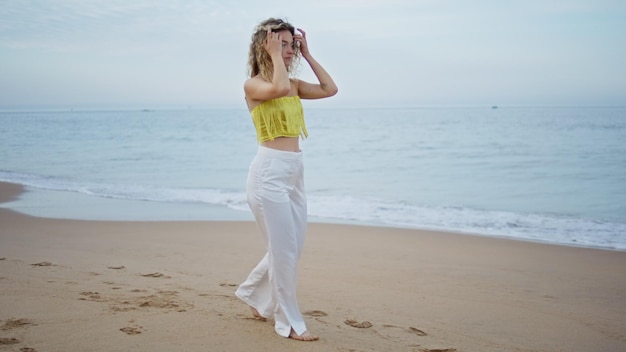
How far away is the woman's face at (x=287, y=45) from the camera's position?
3820mm

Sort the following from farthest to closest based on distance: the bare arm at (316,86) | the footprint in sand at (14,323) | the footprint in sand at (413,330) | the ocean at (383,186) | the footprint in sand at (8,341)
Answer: the ocean at (383,186) → the footprint in sand at (413,330) → the bare arm at (316,86) → the footprint in sand at (14,323) → the footprint in sand at (8,341)

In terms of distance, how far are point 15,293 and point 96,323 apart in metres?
1.11

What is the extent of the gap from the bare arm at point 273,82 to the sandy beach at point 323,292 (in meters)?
1.63

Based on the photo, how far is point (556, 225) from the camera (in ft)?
34.8

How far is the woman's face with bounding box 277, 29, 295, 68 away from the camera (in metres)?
3.82

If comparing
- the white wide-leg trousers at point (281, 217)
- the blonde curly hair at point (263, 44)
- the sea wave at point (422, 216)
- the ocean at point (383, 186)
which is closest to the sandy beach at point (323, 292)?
the white wide-leg trousers at point (281, 217)

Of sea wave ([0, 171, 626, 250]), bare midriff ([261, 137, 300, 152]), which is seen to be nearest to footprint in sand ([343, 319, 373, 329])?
bare midriff ([261, 137, 300, 152])

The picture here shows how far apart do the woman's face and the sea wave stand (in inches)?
262

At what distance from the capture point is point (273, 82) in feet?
12.0

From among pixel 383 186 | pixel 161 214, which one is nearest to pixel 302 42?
pixel 161 214

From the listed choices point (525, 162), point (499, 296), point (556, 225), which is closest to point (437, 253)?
point (499, 296)

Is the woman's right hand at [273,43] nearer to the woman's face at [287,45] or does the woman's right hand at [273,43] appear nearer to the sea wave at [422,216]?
the woman's face at [287,45]

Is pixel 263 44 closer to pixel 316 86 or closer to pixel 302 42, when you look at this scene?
pixel 302 42

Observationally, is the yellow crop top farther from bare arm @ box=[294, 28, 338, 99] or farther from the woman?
bare arm @ box=[294, 28, 338, 99]
